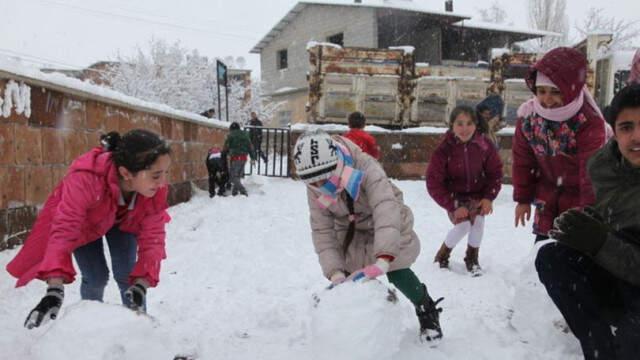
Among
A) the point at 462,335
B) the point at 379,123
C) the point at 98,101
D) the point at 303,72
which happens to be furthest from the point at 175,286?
the point at 303,72

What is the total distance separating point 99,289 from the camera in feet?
9.34

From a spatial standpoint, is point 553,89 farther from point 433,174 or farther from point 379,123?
point 379,123

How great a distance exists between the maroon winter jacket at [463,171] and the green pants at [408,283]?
1.77 metres

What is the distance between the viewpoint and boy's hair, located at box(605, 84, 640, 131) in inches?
83.5

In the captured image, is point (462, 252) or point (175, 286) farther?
point (462, 252)

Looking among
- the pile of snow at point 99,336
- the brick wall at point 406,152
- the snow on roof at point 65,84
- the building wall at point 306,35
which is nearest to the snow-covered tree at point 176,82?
the building wall at point 306,35

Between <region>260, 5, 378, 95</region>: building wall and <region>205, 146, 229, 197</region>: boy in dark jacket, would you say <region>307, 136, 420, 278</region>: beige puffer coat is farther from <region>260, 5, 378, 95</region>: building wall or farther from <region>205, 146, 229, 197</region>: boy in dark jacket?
<region>260, 5, 378, 95</region>: building wall

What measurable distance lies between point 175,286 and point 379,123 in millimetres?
11176

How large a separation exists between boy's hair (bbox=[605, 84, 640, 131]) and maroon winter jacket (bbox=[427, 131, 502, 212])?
2213mm

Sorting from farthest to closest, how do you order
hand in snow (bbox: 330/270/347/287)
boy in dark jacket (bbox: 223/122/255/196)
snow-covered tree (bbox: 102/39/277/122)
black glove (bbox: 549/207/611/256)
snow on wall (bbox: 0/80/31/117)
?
1. snow-covered tree (bbox: 102/39/277/122)
2. boy in dark jacket (bbox: 223/122/255/196)
3. snow on wall (bbox: 0/80/31/117)
4. hand in snow (bbox: 330/270/347/287)
5. black glove (bbox: 549/207/611/256)

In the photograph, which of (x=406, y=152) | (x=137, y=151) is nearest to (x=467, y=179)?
(x=137, y=151)

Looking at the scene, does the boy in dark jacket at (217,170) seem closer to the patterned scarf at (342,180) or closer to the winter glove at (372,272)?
the patterned scarf at (342,180)

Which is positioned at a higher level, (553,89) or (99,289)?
(553,89)

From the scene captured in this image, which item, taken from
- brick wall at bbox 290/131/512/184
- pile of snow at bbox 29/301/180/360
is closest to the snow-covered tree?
brick wall at bbox 290/131/512/184
